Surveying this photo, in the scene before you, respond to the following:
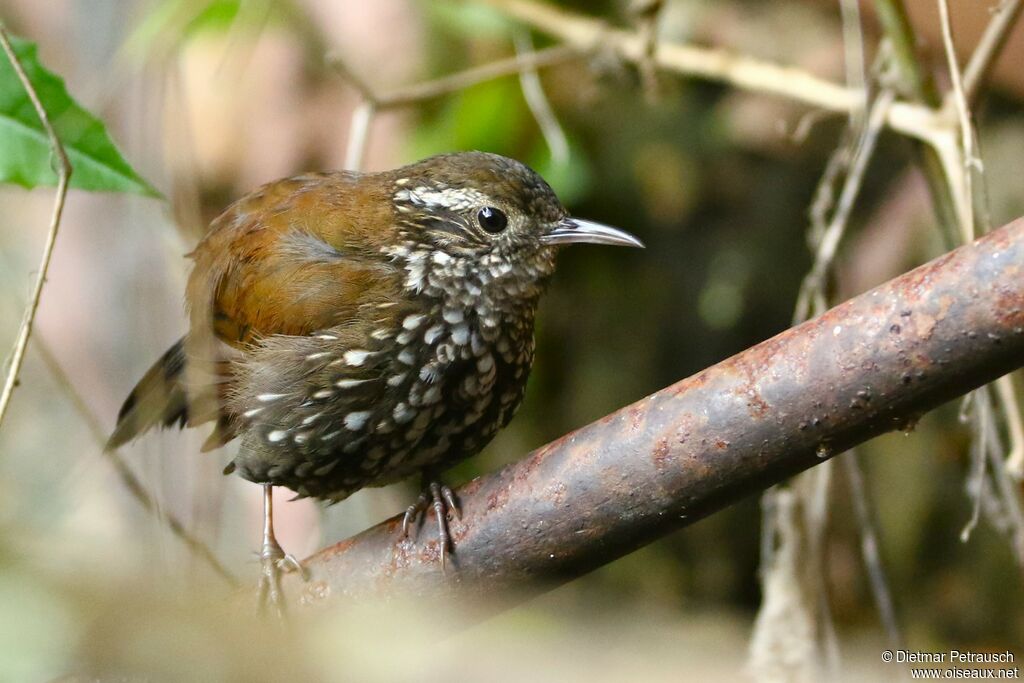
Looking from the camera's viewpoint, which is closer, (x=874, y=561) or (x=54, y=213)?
(x=54, y=213)

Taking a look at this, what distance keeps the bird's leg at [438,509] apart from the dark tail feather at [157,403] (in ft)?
2.83

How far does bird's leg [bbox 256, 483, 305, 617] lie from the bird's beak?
88 centimetres

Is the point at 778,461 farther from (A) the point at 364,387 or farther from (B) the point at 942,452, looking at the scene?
(B) the point at 942,452

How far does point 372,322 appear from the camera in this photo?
2.42 m

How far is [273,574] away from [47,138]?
0.98m

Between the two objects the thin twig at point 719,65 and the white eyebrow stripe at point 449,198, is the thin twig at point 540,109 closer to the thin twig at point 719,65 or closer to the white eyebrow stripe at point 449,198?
the thin twig at point 719,65

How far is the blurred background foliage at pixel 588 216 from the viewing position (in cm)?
402

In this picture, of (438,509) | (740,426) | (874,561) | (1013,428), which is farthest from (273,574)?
(1013,428)

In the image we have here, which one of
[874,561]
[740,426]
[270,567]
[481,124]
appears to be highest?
[481,124]

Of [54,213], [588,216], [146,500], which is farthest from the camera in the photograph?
[588,216]

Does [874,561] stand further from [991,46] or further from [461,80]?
[461,80]

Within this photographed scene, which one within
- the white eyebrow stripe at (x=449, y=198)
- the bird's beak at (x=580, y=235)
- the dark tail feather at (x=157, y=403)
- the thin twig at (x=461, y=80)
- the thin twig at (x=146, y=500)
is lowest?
the thin twig at (x=146, y=500)

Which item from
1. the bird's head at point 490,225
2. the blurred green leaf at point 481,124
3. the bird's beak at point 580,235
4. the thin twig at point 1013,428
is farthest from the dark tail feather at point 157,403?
the thin twig at point 1013,428

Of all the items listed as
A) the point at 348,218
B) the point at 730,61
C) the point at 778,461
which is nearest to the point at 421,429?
the point at 348,218
